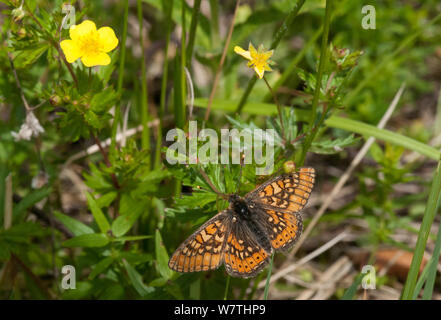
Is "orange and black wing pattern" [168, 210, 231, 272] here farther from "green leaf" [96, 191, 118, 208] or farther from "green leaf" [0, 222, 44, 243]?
"green leaf" [0, 222, 44, 243]

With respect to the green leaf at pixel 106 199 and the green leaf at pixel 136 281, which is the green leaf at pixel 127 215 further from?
the green leaf at pixel 136 281

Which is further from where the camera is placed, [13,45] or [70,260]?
[70,260]

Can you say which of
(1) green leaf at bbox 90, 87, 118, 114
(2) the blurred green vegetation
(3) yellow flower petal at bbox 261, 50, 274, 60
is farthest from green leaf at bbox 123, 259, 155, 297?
(3) yellow flower petal at bbox 261, 50, 274, 60

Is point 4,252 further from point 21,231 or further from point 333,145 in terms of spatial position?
point 333,145

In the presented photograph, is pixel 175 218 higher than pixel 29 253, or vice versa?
pixel 175 218
